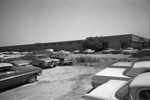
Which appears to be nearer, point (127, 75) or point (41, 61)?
point (127, 75)

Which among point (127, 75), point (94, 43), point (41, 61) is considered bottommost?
point (41, 61)

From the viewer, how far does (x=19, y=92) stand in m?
6.03

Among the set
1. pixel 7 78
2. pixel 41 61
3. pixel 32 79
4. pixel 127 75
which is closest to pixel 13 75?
pixel 7 78

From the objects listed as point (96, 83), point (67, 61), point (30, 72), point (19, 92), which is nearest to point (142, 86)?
point (96, 83)

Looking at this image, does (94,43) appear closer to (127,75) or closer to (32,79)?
(32,79)

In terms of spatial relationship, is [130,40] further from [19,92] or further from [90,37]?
[19,92]

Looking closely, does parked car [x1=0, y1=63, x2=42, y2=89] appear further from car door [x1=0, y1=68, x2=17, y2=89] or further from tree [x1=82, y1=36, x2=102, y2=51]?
tree [x1=82, y1=36, x2=102, y2=51]

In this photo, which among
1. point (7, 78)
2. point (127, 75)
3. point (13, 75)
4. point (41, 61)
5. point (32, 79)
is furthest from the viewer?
point (41, 61)

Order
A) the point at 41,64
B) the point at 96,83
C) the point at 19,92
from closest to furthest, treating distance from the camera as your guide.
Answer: the point at 96,83 → the point at 19,92 → the point at 41,64

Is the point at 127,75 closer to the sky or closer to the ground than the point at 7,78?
closer to the sky

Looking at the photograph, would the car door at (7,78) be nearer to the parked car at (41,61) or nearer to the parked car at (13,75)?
the parked car at (13,75)

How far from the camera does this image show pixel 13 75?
615 cm

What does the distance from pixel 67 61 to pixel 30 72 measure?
7.37 m

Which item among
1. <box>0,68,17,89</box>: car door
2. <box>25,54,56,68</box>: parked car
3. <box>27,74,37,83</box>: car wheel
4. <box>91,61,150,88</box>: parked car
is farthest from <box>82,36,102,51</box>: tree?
<box>91,61,150,88</box>: parked car
